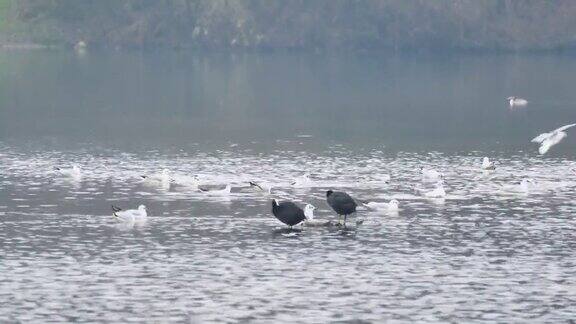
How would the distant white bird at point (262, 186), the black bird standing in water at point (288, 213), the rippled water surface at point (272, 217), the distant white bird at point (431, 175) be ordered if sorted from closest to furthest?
the rippled water surface at point (272, 217)
the black bird standing in water at point (288, 213)
the distant white bird at point (262, 186)
the distant white bird at point (431, 175)

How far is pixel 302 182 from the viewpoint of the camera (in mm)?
51625

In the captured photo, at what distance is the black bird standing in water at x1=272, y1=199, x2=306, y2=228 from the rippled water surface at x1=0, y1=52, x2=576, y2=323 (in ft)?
Answer: 1.58

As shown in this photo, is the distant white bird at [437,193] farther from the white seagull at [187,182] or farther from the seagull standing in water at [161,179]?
the seagull standing in water at [161,179]

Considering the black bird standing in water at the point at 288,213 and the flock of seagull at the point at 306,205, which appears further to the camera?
the flock of seagull at the point at 306,205

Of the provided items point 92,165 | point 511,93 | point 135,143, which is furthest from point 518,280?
point 511,93

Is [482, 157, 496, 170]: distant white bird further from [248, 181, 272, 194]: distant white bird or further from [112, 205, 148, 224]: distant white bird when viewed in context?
[112, 205, 148, 224]: distant white bird

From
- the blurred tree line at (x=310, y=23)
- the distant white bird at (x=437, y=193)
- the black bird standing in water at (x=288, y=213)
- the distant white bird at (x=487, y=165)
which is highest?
the black bird standing in water at (x=288, y=213)

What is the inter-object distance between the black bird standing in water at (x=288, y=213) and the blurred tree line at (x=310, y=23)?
364 ft

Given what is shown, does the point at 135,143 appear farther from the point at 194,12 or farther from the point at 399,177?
the point at 194,12

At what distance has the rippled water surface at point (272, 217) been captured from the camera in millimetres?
34156

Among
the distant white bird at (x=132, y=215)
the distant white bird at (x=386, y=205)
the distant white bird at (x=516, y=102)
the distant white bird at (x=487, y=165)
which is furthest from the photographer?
the distant white bird at (x=516, y=102)

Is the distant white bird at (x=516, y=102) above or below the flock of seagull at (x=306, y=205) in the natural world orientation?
below

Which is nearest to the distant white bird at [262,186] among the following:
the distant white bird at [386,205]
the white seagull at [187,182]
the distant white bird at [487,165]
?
the white seagull at [187,182]

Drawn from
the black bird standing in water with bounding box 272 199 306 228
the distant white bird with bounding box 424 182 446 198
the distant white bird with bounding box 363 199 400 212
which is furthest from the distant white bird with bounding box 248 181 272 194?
the black bird standing in water with bounding box 272 199 306 228
